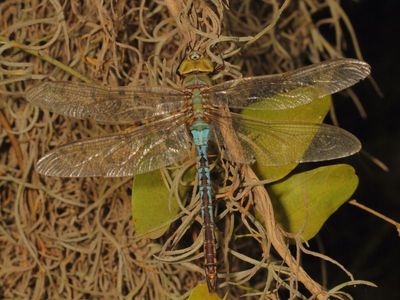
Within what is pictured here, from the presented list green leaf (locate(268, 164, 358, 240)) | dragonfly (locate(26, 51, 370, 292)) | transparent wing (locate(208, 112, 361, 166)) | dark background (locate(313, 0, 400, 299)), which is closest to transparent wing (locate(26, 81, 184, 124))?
dragonfly (locate(26, 51, 370, 292))

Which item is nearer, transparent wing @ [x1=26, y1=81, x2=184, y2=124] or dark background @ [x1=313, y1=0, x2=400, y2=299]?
transparent wing @ [x1=26, y1=81, x2=184, y2=124]

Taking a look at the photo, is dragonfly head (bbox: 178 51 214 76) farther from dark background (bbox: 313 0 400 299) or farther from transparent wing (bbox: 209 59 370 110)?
dark background (bbox: 313 0 400 299)

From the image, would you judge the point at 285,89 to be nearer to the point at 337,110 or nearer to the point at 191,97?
the point at 191,97

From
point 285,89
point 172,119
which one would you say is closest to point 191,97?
point 172,119

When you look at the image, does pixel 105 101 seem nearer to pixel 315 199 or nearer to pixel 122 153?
pixel 122 153

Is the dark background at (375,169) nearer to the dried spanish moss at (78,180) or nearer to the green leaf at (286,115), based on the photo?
the dried spanish moss at (78,180)

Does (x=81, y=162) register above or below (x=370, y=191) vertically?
above

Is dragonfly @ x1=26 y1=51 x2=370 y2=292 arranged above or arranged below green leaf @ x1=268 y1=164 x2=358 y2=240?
above
